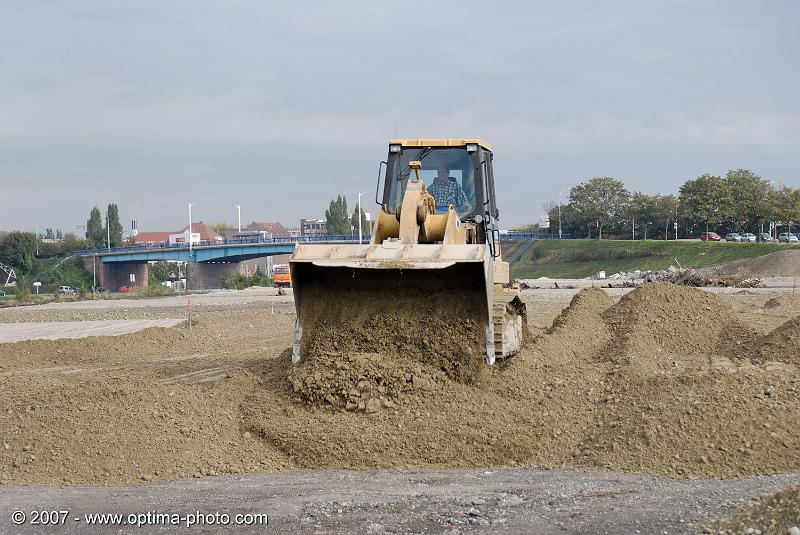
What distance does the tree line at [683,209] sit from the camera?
231 feet

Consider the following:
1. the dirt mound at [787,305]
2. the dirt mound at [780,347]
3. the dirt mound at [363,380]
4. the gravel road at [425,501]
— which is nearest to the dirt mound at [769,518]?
the gravel road at [425,501]

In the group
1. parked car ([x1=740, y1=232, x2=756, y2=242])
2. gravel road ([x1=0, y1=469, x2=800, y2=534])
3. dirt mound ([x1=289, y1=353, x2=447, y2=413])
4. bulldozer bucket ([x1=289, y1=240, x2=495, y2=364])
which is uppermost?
parked car ([x1=740, y1=232, x2=756, y2=242])

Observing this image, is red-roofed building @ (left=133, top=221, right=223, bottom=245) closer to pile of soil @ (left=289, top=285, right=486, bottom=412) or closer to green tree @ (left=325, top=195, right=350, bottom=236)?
green tree @ (left=325, top=195, right=350, bottom=236)

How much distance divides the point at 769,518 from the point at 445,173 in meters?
8.19

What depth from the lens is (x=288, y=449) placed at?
981 centimetres

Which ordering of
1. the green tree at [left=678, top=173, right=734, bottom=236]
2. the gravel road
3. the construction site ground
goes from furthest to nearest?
the green tree at [left=678, top=173, right=734, bottom=236] → the construction site ground → the gravel road

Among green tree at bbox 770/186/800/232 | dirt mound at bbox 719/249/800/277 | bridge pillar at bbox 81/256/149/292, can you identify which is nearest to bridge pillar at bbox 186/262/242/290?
bridge pillar at bbox 81/256/149/292

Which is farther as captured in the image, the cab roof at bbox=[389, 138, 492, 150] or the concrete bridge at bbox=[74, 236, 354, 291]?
the concrete bridge at bbox=[74, 236, 354, 291]

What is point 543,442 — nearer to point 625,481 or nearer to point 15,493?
point 625,481

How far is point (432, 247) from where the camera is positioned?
1122 cm

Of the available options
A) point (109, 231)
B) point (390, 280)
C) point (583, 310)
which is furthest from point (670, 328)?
point (109, 231)

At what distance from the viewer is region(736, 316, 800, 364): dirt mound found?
45.0ft

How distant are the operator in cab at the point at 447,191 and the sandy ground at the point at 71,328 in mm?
13823

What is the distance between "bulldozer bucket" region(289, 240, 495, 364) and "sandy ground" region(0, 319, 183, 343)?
1482 centimetres
